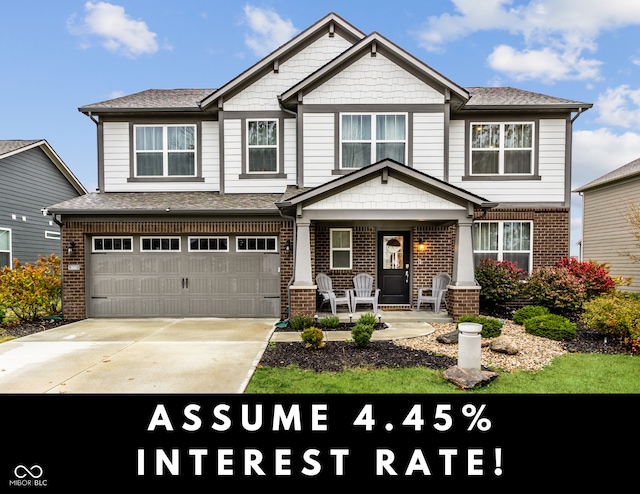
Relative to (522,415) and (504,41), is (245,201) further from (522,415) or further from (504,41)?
(504,41)

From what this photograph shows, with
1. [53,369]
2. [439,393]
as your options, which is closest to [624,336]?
[439,393]

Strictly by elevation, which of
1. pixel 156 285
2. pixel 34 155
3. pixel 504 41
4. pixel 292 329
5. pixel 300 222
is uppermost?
Result: pixel 504 41

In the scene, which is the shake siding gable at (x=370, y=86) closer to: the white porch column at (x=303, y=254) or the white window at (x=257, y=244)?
the white porch column at (x=303, y=254)

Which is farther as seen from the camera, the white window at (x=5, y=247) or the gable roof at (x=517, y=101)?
the white window at (x=5, y=247)

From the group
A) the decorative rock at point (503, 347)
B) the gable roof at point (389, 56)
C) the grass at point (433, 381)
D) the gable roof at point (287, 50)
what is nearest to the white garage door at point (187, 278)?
the gable roof at point (287, 50)

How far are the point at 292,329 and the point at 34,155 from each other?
15.6 metres

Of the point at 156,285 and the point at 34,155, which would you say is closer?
the point at 156,285

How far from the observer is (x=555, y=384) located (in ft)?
17.9

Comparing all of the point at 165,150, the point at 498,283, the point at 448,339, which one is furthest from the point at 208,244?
the point at 498,283

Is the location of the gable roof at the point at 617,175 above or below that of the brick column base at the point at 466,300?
above

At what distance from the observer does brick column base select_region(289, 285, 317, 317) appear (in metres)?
9.52

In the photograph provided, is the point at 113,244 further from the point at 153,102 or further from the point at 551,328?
the point at 551,328

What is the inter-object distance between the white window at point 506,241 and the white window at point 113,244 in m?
10.2

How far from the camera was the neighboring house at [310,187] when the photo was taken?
33.9 ft
